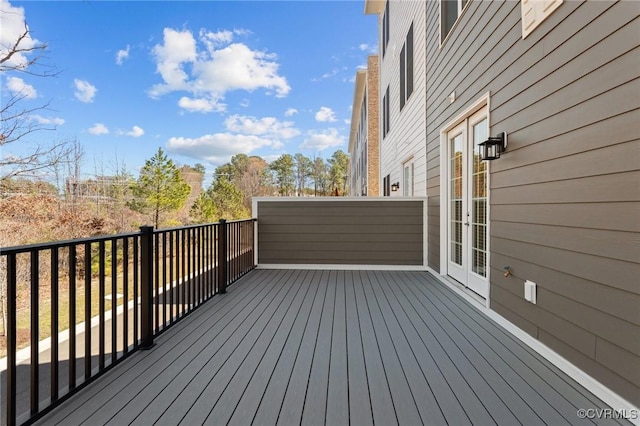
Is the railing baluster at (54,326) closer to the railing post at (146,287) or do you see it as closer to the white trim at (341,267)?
the railing post at (146,287)

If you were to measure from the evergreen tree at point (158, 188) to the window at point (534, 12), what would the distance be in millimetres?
13979

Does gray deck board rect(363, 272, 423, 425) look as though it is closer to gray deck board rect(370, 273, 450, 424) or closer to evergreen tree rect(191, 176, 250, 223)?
gray deck board rect(370, 273, 450, 424)

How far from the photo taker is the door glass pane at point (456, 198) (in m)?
3.95

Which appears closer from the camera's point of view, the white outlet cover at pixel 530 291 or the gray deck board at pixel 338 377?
the gray deck board at pixel 338 377

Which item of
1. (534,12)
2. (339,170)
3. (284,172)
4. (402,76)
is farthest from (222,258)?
(339,170)

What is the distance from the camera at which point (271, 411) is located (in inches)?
62.1

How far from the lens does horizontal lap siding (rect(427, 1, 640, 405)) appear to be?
1542 mm

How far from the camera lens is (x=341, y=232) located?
5.36 m

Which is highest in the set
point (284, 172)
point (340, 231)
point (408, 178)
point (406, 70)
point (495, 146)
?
point (284, 172)

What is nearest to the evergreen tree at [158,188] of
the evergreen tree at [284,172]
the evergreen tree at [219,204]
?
the evergreen tree at [219,204]

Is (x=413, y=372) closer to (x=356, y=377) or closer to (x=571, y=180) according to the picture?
(x=356, y=377)

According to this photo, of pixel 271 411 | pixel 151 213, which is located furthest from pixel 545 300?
pixel 151 213

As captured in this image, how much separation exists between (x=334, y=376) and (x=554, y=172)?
6.25 feet

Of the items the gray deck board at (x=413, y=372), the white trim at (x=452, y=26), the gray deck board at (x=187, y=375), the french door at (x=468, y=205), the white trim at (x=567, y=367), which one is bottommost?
the gray deck board at (x=187, y=375)
